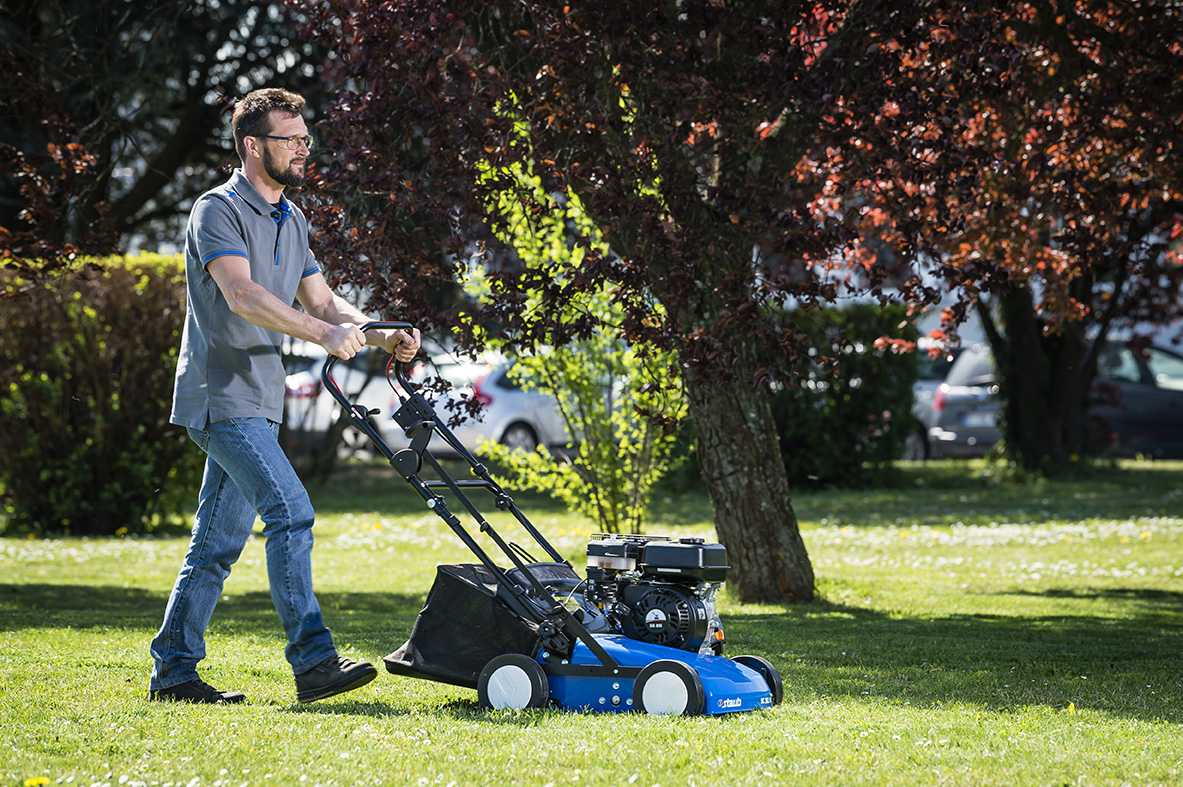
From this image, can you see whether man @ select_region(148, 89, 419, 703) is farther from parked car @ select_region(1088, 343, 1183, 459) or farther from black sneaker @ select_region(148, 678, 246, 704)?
parked car @ select_region(1088, 343, 1183, 459)

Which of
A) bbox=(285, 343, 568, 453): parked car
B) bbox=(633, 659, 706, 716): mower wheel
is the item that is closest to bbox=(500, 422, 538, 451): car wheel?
bbox=(285, 343, 568, 453): parked car

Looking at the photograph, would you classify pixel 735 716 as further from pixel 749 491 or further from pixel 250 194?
pixel 749 491

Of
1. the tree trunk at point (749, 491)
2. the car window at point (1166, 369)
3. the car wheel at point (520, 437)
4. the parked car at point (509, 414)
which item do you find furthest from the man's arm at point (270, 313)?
the car window at point (1166, 369)

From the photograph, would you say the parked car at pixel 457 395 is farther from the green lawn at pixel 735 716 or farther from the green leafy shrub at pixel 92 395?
the green lawn at pixel 735 716

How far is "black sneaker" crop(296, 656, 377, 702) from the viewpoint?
15.0 feet

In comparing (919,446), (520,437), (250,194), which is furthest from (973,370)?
(250,194)

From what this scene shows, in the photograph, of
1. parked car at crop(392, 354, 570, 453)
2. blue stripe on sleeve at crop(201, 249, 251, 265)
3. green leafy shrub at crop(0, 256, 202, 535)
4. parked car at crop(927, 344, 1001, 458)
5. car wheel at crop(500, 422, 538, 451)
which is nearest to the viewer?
blue stripe on sleeve at crop(201, 249, 251, 265)

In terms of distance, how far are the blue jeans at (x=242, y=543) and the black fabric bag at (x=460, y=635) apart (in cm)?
32

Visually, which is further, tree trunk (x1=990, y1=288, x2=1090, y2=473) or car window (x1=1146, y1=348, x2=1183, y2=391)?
car window (x1=1146, y1=348, x2=1183, y2=391)

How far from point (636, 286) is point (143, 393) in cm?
715

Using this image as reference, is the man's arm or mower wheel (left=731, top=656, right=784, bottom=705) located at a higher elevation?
the man's arm

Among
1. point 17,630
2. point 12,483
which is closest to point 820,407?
point 12,483

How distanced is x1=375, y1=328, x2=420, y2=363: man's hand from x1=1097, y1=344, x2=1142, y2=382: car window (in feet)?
51.0

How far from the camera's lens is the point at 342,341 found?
173 inches
